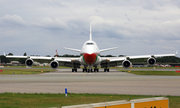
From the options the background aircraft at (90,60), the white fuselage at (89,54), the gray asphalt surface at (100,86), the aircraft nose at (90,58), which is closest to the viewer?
the gray asphalt surface at (100,86)

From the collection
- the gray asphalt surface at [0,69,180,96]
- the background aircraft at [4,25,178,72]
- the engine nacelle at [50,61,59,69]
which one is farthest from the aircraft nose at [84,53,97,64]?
the gray asphalt surface at [0,69,180,96]

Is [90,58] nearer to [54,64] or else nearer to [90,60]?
[90,60]

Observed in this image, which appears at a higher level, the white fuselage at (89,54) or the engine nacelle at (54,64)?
the white fuselage at (89,54)

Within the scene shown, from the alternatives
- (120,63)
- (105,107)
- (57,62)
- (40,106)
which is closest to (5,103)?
(40,106)

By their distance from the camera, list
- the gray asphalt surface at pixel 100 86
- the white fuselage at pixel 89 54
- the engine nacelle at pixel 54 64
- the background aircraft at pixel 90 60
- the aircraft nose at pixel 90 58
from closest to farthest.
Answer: the gray asphalt surface at pixel 100 86 → the aircraft nose at pixel 90 58 → the white fuselage at pixel 89 54 → the background aircraft at pixel 90 60 → the engine nacelle at pixel 54 64

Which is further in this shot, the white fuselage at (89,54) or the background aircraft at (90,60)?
the background aircraft at (90,60)

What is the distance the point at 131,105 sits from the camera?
6.61 metres

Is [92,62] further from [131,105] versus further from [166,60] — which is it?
[166,60]

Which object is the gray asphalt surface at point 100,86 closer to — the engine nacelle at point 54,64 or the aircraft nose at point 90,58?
the aircraft nose at point 90,58

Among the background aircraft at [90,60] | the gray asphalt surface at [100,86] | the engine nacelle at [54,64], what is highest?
the background aircraft at [90,60]

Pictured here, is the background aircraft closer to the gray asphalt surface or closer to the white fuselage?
the white fuselage

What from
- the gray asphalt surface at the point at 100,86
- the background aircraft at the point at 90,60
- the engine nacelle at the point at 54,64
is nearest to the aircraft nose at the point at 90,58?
the background aircraft at the point at 90,60

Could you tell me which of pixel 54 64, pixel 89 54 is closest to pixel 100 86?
pixel 89 54

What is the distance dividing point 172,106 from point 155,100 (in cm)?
389
